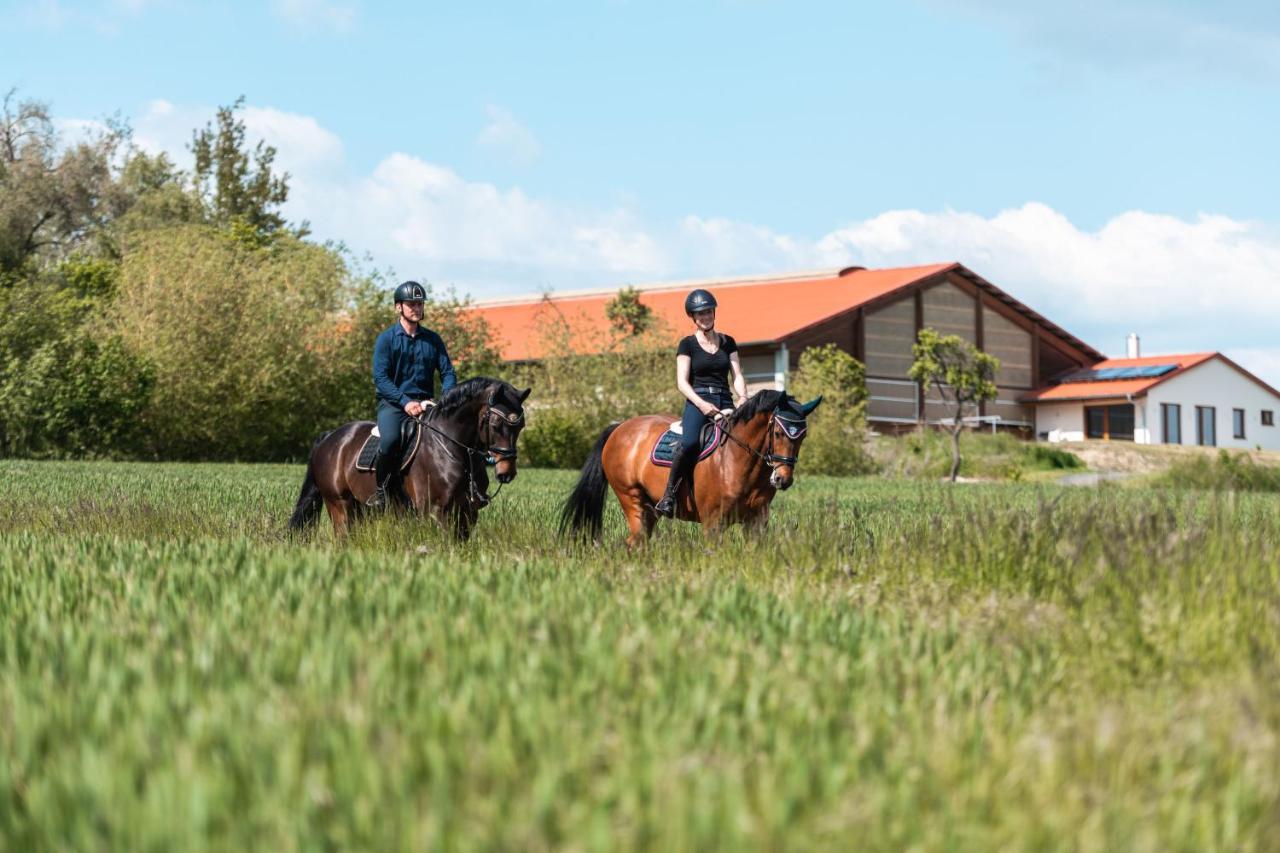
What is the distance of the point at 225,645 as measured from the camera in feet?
16.8

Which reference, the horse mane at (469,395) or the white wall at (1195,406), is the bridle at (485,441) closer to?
the horse mane at (469,395)

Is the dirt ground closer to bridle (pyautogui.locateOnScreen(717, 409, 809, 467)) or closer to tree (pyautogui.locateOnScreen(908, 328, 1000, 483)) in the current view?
tree (pyautogui.locateOnScreen(908, 328, 1000, 483))

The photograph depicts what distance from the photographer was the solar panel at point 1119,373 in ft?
211

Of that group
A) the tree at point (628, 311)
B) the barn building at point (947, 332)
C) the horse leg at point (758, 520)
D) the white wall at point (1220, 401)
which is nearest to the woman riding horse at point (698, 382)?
the horse leg at point (758, 520)

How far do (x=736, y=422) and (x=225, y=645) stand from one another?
684 centimetres

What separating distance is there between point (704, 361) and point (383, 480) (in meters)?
2.83

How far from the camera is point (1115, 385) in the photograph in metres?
63.4

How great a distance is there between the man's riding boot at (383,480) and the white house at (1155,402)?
5399 cm

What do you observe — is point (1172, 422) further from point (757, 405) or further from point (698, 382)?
point (757, 405)

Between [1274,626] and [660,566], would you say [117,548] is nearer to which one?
[660,566]

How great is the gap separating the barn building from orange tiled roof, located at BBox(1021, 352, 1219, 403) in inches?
2.7

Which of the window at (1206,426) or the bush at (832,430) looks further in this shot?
the window at (1206,426)

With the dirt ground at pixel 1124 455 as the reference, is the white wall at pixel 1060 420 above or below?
above

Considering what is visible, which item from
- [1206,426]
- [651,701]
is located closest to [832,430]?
[1206,426]
